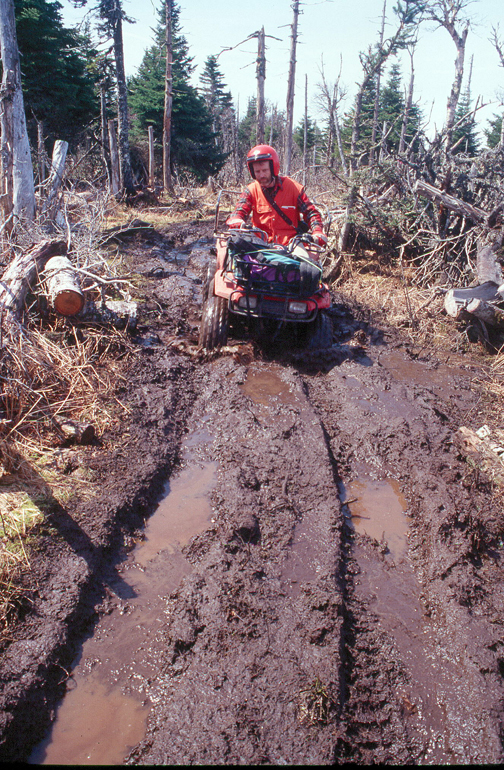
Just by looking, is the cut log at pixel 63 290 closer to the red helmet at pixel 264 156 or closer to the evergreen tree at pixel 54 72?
the red helmet at pixel 264 156

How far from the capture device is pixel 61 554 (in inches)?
113

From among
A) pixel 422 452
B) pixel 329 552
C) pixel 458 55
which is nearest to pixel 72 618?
pixel 329 552

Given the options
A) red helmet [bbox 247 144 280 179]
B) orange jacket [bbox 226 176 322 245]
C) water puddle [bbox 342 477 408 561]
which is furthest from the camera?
orange jacket [bbox 226 176 322 245]

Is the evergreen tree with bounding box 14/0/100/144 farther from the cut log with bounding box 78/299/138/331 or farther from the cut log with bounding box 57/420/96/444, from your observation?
the cut log with bounding box 57/420/96/444

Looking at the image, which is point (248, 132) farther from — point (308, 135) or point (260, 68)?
point (260, 68)

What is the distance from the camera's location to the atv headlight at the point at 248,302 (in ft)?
17.5

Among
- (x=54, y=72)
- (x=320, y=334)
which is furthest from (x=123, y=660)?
(x=54, y=72)

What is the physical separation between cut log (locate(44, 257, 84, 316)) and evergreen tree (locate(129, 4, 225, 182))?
61.3 ft

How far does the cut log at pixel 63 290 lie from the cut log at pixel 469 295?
464cm

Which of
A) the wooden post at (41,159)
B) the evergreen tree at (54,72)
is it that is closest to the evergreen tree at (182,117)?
the evergreen tree at (54,72)

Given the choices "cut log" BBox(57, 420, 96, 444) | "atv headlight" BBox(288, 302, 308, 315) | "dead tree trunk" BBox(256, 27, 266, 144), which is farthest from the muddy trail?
"dead tree trunk" BBox(256, 27, 266, 144)

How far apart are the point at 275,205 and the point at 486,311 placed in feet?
9.77

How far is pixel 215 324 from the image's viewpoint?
5664mm

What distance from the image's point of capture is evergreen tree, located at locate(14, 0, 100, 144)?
49.6 ft
